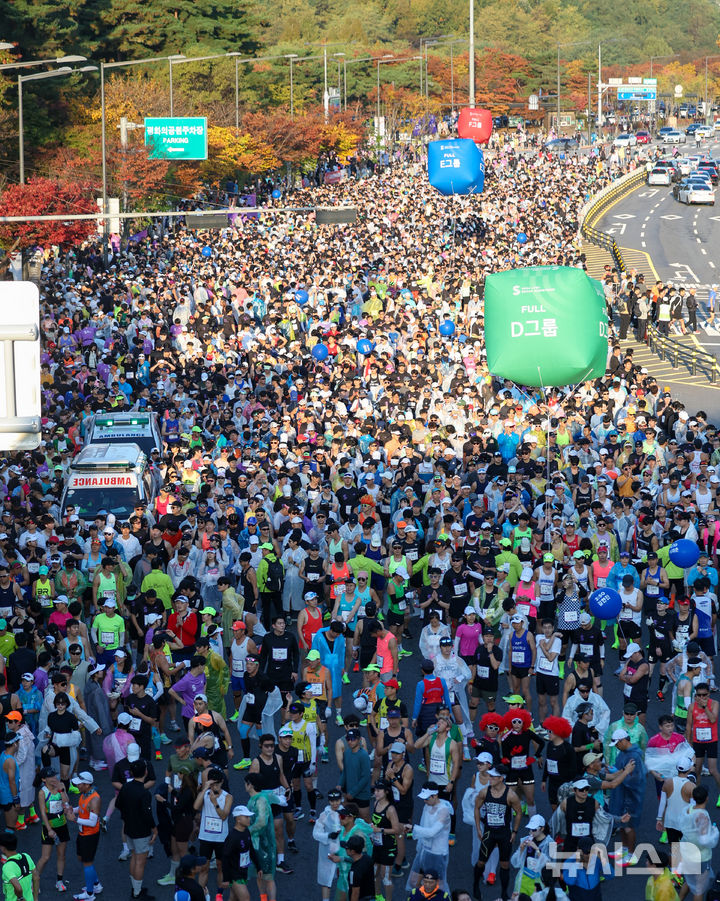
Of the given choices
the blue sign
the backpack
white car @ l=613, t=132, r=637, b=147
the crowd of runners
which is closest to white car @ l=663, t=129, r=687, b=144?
white car @ l=613, t=132, r=637, b=147

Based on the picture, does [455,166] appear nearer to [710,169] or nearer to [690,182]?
[690,182]

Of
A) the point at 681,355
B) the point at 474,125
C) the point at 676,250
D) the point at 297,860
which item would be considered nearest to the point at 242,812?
the point at 297,860

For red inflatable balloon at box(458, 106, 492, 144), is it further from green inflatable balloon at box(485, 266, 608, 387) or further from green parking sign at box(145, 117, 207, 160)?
green inflatable balloon at box(485, 266, 608, 387)

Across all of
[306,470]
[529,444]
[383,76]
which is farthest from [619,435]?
[383,76]

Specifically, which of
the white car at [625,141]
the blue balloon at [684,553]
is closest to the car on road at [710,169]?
the white car at [625,141]

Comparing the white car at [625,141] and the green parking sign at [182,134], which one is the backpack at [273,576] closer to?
the green parking sign at [182,134]

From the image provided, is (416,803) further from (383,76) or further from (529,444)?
(383,76)
